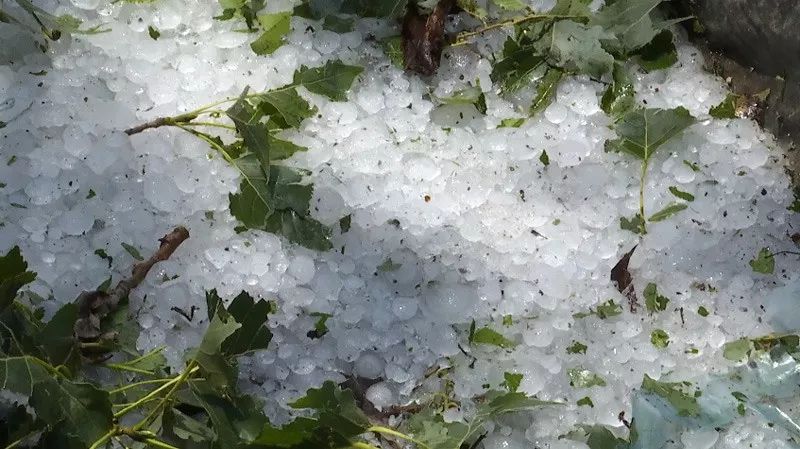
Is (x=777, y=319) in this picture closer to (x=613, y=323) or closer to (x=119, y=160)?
(x=613, y=323)

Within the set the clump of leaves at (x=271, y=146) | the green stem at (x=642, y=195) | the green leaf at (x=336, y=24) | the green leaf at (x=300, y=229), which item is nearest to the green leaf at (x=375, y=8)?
the green leaf at (x=336, y=24)

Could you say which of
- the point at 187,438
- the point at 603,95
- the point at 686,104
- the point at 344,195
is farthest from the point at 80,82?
the point at 686,104

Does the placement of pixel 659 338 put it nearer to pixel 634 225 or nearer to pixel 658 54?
pixel 634 225

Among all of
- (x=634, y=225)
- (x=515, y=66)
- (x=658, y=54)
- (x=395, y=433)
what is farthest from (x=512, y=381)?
(x=658, y=54)

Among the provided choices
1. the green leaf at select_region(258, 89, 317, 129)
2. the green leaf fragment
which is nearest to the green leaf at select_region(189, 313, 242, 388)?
the green leaf at select_region(258, 89, 317, 129)

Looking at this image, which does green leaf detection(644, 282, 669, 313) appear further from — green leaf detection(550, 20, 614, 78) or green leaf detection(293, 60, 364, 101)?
green leaf detection(293, 60, 364, 101)

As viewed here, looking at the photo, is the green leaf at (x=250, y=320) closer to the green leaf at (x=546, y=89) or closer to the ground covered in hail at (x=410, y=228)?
the ground covered in hail at (x=410, y=228)
